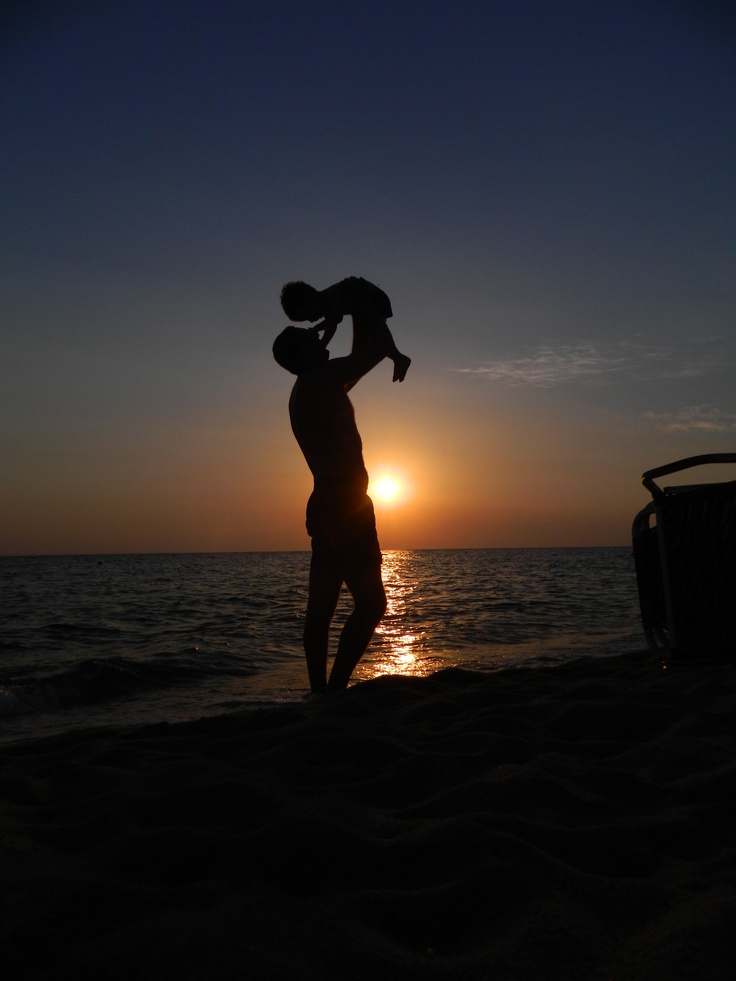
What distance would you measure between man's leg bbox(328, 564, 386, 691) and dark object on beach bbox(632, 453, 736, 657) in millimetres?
1479

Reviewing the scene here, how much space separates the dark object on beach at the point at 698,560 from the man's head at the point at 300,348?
188 centimetres

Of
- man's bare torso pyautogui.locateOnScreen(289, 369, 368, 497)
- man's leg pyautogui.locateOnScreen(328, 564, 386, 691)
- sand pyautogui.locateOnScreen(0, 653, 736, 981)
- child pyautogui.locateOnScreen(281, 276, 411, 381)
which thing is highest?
child pyautogui.locateOnScreen(281, 276, 411, 381)

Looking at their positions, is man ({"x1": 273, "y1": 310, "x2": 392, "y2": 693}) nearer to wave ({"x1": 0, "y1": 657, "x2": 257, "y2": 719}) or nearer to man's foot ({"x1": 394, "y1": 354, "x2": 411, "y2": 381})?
man's foot ({"x1": 394, "y1": 354, "x2": 411, "y2": 381})

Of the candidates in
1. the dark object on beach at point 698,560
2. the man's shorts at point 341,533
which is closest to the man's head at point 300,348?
the man's shorts at point 341,533

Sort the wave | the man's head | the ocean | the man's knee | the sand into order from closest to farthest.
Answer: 1. the sand
2. the man's knee
3. the man's head
4. the ocean
5. the wave

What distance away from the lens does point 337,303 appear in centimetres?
366

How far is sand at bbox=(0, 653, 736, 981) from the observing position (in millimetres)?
1077

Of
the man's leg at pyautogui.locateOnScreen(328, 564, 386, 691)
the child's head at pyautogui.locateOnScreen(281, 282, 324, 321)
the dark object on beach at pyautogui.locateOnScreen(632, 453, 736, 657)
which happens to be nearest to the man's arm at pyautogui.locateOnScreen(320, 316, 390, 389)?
the child's head at pyautogui.locateOnScreen(281, 282, 324, 321)

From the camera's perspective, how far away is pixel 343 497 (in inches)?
141

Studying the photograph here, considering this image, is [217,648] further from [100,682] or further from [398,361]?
[398,361]

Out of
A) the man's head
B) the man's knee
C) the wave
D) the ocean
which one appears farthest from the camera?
the wave

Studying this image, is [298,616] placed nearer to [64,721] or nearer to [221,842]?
[64,721]

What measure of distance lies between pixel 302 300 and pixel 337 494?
3.62 feet

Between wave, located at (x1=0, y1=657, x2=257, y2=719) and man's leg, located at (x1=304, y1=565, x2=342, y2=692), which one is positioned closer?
man's leg, located at (x1=304, y1=565, x2=342, y2=692)
